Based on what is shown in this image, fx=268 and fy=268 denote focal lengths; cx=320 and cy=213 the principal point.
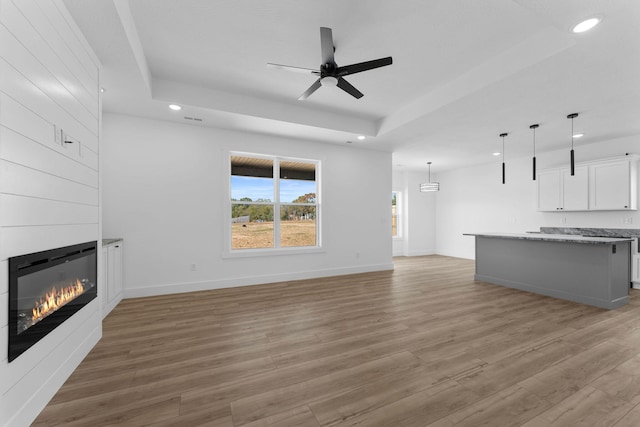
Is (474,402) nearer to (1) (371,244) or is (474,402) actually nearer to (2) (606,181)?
(1) (371,244)

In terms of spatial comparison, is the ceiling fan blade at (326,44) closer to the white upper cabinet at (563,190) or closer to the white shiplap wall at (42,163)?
the white shiplap wall at (42,163)

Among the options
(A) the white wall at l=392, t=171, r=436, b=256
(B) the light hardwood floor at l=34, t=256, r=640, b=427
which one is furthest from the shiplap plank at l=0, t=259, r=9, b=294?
(A) the white wall at l=392, t=171, r=436, b=256

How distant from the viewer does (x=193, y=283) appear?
175 inches

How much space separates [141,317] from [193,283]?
1.20 meters

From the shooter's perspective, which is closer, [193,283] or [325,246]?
[193,283]

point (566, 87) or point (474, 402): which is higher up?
point (566, 87)

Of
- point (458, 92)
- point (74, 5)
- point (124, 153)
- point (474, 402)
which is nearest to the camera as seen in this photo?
point (474, 402)

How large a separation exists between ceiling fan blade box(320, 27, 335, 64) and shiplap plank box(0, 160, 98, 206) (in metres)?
2.26

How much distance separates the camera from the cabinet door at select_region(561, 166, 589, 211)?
540 centimetres

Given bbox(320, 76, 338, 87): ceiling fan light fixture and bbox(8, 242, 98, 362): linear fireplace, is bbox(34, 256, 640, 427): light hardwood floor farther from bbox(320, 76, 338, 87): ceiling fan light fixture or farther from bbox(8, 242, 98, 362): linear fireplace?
bbox(320, 76, 338, 87): ceiling fan light fixture

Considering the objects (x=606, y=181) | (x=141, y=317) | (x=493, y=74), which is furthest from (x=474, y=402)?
(x=606, y=181)

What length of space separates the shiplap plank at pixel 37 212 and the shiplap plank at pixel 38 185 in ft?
0.12

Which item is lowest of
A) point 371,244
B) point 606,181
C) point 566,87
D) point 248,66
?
point 371,244

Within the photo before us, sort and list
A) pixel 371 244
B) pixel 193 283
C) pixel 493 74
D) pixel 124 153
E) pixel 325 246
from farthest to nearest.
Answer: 1. pixel 371 244
2. pixel 325 246
3. pixel 193 283
4. pixel 124 153
5. pixel 493 74
